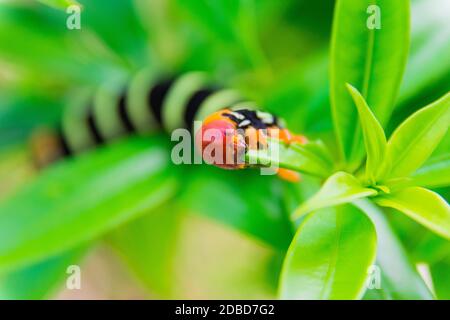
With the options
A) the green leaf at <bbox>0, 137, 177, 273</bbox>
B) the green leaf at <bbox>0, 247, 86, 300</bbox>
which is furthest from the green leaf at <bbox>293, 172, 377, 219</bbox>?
the green leaf at <bbox>0, 247, 86, 300</bbox>

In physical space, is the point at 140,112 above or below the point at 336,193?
above

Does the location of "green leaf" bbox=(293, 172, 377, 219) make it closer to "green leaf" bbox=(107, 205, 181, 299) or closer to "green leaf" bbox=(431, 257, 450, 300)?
"green leaf" bbox=(431, 257, 450, 300)

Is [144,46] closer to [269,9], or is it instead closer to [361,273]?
[269,9]

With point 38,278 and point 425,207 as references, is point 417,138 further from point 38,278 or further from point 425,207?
point 38,278

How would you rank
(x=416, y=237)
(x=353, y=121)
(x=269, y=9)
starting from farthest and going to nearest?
(x=269, y=9) < (x=416, y=237) < (x=353, y=121)

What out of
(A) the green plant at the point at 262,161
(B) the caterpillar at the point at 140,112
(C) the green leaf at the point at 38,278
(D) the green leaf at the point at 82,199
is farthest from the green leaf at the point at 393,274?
(C) the green leaf at the point at 38,278

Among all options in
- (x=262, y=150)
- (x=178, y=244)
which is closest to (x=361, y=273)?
(x=262, y=150)

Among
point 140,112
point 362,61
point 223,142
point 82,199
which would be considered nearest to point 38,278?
point 82,199
